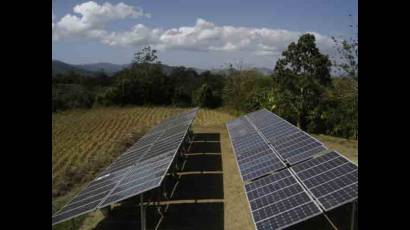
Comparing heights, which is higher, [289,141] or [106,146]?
[289,141]

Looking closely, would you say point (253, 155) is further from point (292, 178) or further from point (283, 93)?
point (283, 93)

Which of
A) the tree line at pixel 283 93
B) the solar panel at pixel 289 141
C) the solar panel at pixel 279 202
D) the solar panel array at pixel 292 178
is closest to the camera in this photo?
the solar panel at pixel 279 202

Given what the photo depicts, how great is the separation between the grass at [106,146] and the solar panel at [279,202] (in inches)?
55.6

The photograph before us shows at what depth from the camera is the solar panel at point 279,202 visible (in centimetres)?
639

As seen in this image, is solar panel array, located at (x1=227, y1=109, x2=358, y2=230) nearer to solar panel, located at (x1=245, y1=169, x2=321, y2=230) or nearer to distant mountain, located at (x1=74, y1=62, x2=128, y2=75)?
solar panel, located at (x1=245, y1=169, x2=321, y2=230)

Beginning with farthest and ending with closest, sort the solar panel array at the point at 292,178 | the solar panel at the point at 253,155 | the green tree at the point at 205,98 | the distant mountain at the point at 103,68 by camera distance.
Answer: the distant mountain at the point at 103,68 < the green tree at the point at 205,98 < the solar panel at the point at 253,155 < the solar panel array at the point at 292,178

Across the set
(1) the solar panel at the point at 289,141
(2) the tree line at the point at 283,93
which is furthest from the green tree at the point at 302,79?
(1) the solar panel at the point at 289,141

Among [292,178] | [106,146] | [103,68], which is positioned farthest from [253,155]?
[103,68]

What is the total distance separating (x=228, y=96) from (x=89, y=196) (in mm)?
24826

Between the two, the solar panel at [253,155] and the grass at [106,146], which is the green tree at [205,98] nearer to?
the grass at [106,146]

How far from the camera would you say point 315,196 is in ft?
23.0

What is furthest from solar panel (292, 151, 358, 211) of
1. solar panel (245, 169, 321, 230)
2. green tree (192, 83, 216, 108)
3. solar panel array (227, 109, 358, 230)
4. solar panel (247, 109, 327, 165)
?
green tree (192, 83, 216, 108)

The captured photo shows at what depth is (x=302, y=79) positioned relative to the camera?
22.8 meters

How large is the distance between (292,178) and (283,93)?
51.6ft
